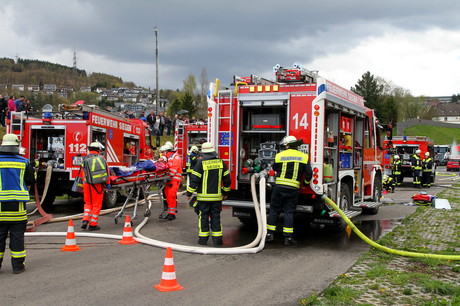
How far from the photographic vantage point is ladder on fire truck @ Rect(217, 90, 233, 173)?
8328 mm

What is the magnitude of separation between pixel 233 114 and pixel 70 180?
4.90m

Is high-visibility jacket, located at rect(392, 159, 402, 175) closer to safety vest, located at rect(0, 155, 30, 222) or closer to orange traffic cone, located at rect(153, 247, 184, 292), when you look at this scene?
orange traffic cone, located at rect(153, 247, 184, 292)

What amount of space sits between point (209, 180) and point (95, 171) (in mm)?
2460

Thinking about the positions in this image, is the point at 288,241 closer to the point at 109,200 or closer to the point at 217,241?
the point at 217,241

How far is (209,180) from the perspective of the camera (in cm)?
732

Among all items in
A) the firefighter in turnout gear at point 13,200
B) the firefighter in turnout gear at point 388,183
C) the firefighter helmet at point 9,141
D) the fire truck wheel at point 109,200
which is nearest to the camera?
the firefighter in turnout gear at point 13,200

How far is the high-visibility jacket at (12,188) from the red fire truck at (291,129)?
3.55m

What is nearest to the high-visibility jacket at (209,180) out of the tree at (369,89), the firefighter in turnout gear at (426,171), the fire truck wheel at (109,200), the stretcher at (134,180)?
the stretcher at (134,180)

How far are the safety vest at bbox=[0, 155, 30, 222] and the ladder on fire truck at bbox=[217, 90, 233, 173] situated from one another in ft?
11.9

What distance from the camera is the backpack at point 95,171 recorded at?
331 inches

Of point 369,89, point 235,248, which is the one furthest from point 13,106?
point 369,89

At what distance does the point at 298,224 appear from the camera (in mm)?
9766

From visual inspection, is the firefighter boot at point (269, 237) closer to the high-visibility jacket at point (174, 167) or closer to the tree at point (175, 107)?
the high-visibility jacket at point (174, 167)

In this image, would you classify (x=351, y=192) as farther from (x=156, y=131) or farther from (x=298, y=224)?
(x=156, y=131)
